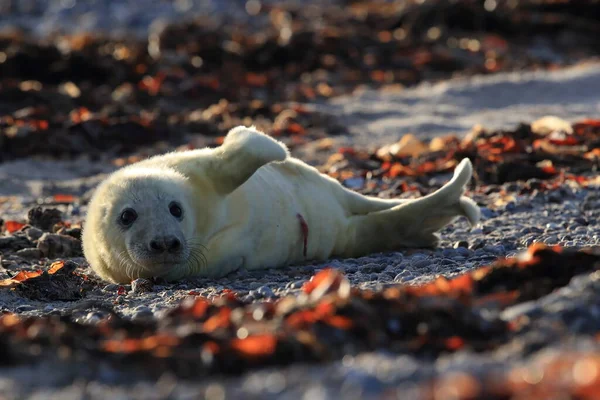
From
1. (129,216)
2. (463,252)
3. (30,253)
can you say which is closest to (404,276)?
(463,252)

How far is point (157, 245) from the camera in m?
5.14

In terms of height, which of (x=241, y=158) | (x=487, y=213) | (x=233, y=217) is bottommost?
(x=487, y=213)

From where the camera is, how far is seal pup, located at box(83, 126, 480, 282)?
528 centimetres

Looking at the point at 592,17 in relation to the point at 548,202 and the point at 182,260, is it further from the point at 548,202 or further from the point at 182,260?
the point at 182,260

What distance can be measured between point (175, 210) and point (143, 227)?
0.20 m

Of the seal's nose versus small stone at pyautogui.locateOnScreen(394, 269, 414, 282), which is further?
the seal's nose

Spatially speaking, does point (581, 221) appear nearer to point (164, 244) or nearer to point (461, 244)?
point (461, 244)

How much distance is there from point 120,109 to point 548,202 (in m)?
6.55

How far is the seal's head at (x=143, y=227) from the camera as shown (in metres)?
5.19

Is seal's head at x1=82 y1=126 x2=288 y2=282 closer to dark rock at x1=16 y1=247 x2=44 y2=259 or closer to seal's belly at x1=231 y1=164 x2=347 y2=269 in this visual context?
seal's belly at x1=231 y1=164 x2=347 y2=269

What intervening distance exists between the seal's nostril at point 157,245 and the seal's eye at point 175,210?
22 cm

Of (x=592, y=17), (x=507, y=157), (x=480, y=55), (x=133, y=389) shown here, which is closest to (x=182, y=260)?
(x=133, y=389)

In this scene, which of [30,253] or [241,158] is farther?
[30,253]

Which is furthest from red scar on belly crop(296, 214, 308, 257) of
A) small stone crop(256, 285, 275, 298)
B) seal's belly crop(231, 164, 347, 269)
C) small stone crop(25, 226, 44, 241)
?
small stone crop(25, 226, 44, 241)
